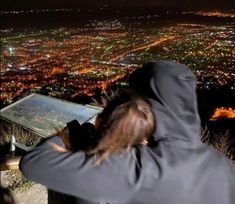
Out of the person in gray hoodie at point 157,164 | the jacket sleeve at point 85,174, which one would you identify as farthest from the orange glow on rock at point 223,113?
the jacket sleeve at point 85,174

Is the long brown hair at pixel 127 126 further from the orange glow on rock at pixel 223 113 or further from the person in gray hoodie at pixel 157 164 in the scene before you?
the orange glow on rock at pixel 223 113

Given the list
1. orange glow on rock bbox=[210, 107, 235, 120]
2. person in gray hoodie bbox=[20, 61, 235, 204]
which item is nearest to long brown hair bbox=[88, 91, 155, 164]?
person in gray hoodie bbox=[20, 61, 235, 204]

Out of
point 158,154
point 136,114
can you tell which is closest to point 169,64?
point 136,114

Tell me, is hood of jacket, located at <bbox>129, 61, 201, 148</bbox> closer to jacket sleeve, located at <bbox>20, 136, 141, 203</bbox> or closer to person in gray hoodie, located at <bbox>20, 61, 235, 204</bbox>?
person in gray hoodie, located at <bbox>20, 61, 235, 204</bbox>

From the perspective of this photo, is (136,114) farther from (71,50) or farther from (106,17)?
(106,17)

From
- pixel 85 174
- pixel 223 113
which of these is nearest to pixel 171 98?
pixel 85 174

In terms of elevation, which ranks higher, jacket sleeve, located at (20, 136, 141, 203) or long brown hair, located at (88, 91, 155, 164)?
long brown hair, located at (88, 91, 155, 164)

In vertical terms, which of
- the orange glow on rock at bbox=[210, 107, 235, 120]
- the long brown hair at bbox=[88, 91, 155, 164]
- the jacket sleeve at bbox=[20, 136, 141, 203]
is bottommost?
the orange glow on rock at bbox=[210, 107, 235, 120]

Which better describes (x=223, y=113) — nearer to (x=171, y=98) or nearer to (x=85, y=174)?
(x=171, y=98)
